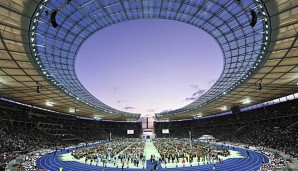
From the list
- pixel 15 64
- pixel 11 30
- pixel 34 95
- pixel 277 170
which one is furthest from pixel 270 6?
pixel 34 95

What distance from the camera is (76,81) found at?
41.3 metres

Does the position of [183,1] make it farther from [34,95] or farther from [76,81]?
[34,95]

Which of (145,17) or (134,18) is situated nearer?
(145,17)

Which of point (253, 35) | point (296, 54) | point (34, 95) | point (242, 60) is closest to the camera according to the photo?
point (296, 54)

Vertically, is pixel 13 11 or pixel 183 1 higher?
pixel 183 1

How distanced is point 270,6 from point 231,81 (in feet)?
93.7

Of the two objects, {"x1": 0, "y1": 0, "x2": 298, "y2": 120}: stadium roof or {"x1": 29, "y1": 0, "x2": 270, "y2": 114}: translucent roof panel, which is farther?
{"x1": 29, "y1": 0, "x2": 270, "y2": 114}: translucent roof panel

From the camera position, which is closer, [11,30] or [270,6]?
[270,6]

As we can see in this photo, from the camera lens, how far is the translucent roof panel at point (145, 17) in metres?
21.1

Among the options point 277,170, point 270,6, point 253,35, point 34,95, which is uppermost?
point 253,35

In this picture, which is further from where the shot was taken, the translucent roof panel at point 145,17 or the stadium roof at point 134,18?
the translucent roof panel at point 145,17

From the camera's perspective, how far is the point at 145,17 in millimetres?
26531

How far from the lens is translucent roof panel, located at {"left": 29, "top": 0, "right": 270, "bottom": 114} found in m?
21.1

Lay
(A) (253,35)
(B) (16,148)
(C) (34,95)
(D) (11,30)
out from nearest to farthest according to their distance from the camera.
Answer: (D) (11,30) < (A) (253,35) < (B) (16,148) < (C) (34,95)
